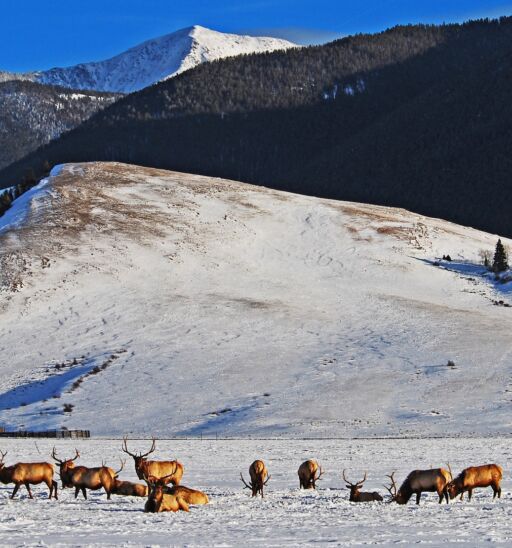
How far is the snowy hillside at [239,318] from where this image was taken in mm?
49438

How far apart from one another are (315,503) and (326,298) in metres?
52.4

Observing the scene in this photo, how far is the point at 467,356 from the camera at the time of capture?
56438mm

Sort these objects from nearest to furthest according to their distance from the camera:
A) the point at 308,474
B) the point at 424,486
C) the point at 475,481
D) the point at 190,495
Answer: the point at 424,486 < the point at 475,481 < the point at 190,495 < the point at 308,474

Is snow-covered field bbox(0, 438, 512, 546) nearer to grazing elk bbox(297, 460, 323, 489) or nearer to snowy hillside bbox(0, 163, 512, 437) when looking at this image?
grazing elk bbox(297, 460, 323, 489)

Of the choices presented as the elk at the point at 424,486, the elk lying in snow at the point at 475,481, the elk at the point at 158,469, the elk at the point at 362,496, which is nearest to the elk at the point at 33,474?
the elk at the point at 158,469

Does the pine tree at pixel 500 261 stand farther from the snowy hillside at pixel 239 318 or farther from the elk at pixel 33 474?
the elk at pixel 33 474

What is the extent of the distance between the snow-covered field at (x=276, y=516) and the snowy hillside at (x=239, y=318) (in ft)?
52.9

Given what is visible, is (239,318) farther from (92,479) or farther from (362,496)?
(362,496)

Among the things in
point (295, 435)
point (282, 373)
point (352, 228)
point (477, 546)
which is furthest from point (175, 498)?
point (352, 228)

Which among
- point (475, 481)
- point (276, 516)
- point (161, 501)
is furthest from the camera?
point (475, 481)

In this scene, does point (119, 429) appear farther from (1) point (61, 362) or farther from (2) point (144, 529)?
(2) point (144, 529)

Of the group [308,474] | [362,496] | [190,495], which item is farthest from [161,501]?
[308,474]

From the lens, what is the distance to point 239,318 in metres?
66.8

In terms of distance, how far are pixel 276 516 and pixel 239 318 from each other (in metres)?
47.6
